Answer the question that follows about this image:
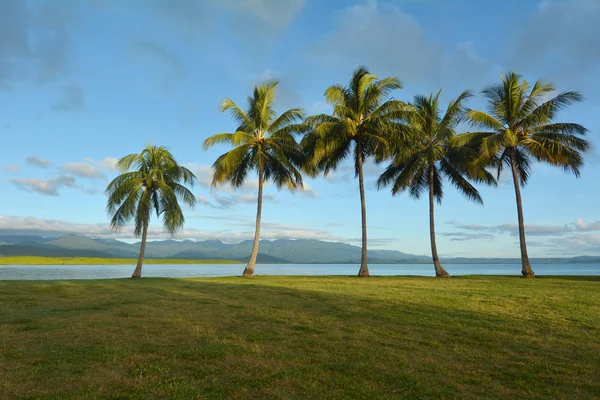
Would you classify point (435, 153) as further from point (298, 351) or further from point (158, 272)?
point (158, 272)

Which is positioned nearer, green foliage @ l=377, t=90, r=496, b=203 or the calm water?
green foliage @ l=377, t=90, r=496, b=203

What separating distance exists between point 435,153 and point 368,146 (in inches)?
211

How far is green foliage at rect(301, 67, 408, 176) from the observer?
97.6ft

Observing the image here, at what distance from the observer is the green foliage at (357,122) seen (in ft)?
97.6

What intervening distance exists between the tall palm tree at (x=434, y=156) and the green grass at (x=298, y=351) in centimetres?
2037

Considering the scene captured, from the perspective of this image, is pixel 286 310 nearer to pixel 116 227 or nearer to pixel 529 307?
pixel 529 307

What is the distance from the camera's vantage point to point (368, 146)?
104 ft

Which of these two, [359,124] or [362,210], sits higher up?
[359,124]

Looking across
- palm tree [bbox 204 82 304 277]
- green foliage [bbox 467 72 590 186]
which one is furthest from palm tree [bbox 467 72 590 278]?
palm tree [bbox 204 82 304 277]

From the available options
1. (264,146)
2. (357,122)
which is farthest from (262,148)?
(357,122)

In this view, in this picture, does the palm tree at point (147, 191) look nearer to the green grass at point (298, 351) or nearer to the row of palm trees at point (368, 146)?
the row of palm trees at point (368, 146)

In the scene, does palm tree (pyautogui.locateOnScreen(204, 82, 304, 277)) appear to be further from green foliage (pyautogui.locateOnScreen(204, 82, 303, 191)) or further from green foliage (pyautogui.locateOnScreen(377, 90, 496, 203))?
green foliage (pyautogui.locateOnScreen(377, 90, 496, 203))

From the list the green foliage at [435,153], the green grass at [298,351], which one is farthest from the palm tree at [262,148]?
the green grass at [298,351]

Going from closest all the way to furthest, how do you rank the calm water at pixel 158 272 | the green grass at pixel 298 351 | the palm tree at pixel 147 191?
the green grass at pixel 298 351
the palm tree at pixel 147 191
the calm water at pixel 158 272
